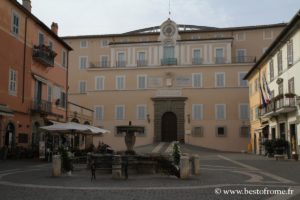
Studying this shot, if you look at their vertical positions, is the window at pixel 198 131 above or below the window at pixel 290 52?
below

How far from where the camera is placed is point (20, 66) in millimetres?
26656

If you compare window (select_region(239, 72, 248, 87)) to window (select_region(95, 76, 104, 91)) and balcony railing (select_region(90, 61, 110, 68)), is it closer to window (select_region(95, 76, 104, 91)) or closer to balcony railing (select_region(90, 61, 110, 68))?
window (select_region(95, 76, 104, 91))

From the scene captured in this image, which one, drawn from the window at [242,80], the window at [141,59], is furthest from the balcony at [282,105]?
the window at [141,59]

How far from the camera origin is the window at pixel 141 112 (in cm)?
4869

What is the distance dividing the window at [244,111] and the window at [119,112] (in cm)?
1439

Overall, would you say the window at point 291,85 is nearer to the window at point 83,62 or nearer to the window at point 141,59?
the window at point 141,59

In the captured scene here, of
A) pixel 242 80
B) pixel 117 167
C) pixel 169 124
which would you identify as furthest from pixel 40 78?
pixel 242 80

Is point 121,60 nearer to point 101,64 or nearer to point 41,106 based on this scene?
point 101,64

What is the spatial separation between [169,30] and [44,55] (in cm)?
2386

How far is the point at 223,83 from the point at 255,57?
634 centimetres

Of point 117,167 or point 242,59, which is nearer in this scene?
point 117,167

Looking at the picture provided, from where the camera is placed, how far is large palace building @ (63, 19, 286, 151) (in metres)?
47.2

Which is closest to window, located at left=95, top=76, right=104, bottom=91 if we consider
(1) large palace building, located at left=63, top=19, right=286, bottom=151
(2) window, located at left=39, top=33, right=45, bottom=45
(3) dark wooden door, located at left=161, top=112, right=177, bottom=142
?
(1) large palace building, located at left=63, top=19, right=286, bottom=151

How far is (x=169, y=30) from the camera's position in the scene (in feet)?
165
